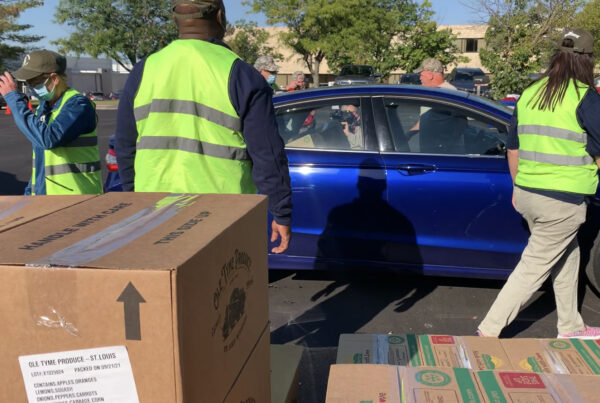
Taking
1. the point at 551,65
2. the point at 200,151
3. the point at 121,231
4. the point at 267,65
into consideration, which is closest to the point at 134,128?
the point at 200,151

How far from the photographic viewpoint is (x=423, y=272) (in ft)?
13.1

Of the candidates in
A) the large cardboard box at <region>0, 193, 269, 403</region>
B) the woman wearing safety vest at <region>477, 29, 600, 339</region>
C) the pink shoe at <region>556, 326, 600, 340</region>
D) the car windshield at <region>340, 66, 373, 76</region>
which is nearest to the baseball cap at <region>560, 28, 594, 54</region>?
the woman wearing safety vest at <region>477, 29, 600, 339</region>

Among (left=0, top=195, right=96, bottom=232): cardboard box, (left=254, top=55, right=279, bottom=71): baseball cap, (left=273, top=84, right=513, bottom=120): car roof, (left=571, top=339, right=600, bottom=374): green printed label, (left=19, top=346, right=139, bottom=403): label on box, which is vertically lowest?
(left=571, top=339, right=600, bottom=374): green printed label

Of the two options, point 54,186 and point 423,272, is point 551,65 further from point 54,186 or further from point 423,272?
point 54,186

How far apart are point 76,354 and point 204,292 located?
0.91ft

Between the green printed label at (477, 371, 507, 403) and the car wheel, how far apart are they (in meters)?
2.40

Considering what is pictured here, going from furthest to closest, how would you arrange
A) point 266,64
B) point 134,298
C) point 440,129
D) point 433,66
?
point 266,64 → point 433,66 → point 440,129 → point 134,298

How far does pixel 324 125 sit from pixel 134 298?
3171 mm

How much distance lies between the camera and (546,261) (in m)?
3.23

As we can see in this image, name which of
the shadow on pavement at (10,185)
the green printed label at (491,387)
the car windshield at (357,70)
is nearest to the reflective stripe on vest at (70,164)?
the green printed label at (491,387)

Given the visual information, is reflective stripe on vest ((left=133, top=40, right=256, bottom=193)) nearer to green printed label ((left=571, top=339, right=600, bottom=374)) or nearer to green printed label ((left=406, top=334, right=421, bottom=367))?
green printed label ((left=406, top=334, right=421, bottom=367))

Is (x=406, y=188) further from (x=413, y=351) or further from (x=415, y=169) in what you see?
(x=413, y=351)

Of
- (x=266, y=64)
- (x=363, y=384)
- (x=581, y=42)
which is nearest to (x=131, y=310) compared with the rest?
(x=363, y=384)

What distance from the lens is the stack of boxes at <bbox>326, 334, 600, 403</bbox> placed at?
169cm
